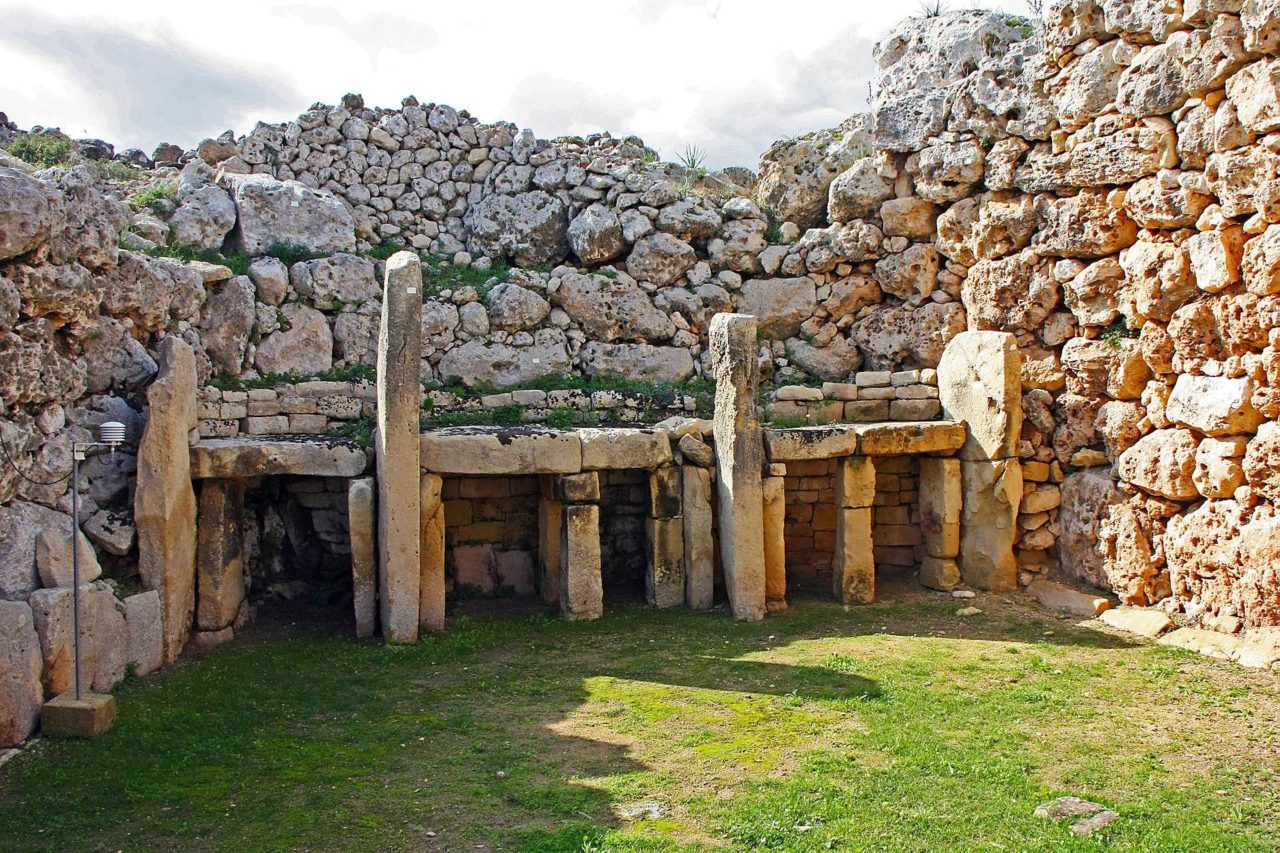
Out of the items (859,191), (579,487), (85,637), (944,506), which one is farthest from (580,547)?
(859,191)

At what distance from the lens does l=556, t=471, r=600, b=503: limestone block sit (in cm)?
1077

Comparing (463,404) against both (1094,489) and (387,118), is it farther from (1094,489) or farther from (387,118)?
(1094,489)

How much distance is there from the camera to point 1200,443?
1020 cm

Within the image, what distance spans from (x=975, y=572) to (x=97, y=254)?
962cm

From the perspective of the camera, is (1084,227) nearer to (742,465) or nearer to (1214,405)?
(1214,405)

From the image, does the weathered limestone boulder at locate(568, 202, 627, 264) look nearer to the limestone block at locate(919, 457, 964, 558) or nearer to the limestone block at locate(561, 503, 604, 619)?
the limestone block at locate(561, 503, 604, 619)

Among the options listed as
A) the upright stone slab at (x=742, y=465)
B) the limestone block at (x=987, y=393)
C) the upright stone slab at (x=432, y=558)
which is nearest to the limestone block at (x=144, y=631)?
the upright stone slab at (x=432, y=558)

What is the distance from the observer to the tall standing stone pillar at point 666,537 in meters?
11.3

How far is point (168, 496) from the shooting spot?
371 inches

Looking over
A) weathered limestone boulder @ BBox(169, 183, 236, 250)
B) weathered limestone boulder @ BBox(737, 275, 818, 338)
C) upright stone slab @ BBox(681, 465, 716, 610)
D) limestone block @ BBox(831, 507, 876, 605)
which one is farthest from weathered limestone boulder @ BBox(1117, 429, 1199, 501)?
weathered limestone boulder @ BBox(169, 183, 236, 250)

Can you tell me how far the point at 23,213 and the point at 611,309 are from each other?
7162 millimetres

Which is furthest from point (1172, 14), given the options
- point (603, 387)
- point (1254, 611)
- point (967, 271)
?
point (603, 387)

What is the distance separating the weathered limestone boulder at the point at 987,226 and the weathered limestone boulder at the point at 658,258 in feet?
11.1

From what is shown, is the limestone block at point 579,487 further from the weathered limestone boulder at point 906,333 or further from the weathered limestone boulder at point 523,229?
the weathered limestone boulder at point 906,333
